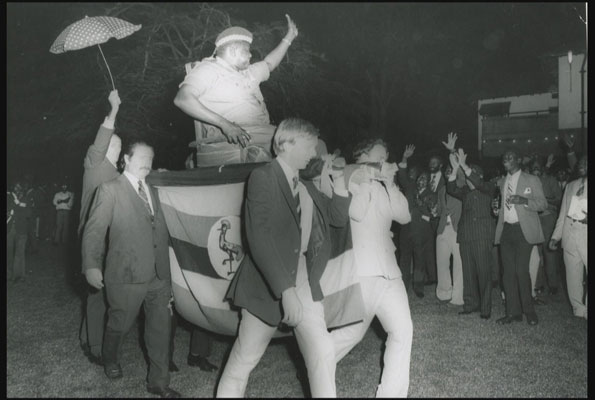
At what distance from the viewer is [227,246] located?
4574 mm

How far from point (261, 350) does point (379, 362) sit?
2215mm

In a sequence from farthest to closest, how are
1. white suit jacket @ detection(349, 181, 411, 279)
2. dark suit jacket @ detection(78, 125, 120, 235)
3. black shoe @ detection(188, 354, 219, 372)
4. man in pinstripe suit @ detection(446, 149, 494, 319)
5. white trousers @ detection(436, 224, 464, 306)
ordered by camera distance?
white trousers @ detection(436, 224, 464, 306) → man in pinstripe suit @ detection(446, 149, 494, 319) → black shoe @ detection(188, 354, 219, 372) → dark suit jacket @ detection(78, 125, 120, 235) → white suit jacket @ detection(349, 181, 411, 279)

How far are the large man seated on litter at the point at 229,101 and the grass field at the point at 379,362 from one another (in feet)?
6.48

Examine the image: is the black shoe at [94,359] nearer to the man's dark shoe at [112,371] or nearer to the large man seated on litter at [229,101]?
the man's dark shoe at [112,371]

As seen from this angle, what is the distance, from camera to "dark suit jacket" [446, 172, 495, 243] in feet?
24.5

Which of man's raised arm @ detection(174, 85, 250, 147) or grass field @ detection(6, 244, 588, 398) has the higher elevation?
man's raised arm @ detection(174, 85, 250, 147)

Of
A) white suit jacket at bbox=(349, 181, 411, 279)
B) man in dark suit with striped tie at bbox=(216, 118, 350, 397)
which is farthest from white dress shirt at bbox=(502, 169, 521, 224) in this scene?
man in dark suit with striped tie at bbox=(216, 118, 350, 397)

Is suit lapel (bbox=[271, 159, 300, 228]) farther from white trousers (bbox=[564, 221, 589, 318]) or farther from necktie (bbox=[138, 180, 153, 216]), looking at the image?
white trousers (bbox=[564, 221, 589, 318])

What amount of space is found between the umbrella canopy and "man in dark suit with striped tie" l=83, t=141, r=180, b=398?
4.22ft

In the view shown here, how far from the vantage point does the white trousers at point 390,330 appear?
4016 mm

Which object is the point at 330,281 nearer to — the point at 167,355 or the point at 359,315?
the point at 359,315

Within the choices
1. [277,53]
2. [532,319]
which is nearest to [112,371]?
[277,53]

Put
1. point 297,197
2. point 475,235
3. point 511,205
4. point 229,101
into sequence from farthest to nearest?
point 475,235
point 511,205
point 229,101
point 297,197

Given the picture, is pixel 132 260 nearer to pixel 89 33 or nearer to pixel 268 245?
pixel 268 245
